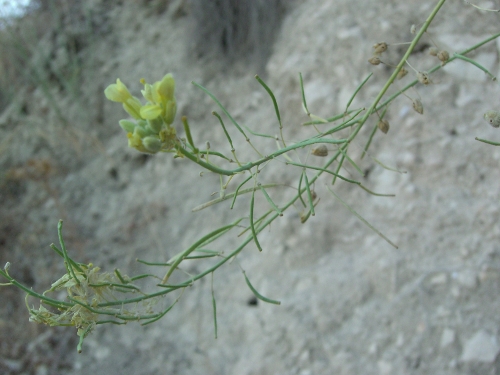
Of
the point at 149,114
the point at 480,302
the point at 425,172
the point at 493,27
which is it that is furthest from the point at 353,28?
the point at 149,114

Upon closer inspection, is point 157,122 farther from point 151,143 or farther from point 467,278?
point 467,278

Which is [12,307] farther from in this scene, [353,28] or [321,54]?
[353,28]

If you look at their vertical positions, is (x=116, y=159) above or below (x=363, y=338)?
above

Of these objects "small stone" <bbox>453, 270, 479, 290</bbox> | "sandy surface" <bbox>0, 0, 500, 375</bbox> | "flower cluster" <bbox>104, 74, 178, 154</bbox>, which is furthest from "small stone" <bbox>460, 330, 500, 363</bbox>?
"flower cluster" <bbox>104, 74, 178, 154</bbox>

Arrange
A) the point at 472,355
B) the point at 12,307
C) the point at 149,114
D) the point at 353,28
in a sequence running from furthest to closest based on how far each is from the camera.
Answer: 1. the point at 12,307
2. the point at 353,28
3. the point at 472,355
4. the point at 149,114

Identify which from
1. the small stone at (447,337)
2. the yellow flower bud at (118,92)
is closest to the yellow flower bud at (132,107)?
the yellow flower bud at (118,92)

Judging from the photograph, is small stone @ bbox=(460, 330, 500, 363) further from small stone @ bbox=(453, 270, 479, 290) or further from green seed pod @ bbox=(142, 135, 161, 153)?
green seed pod @ bbox=(142, 135, 161, 153)

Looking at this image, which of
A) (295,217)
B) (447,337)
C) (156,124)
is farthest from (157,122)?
(295,217)
